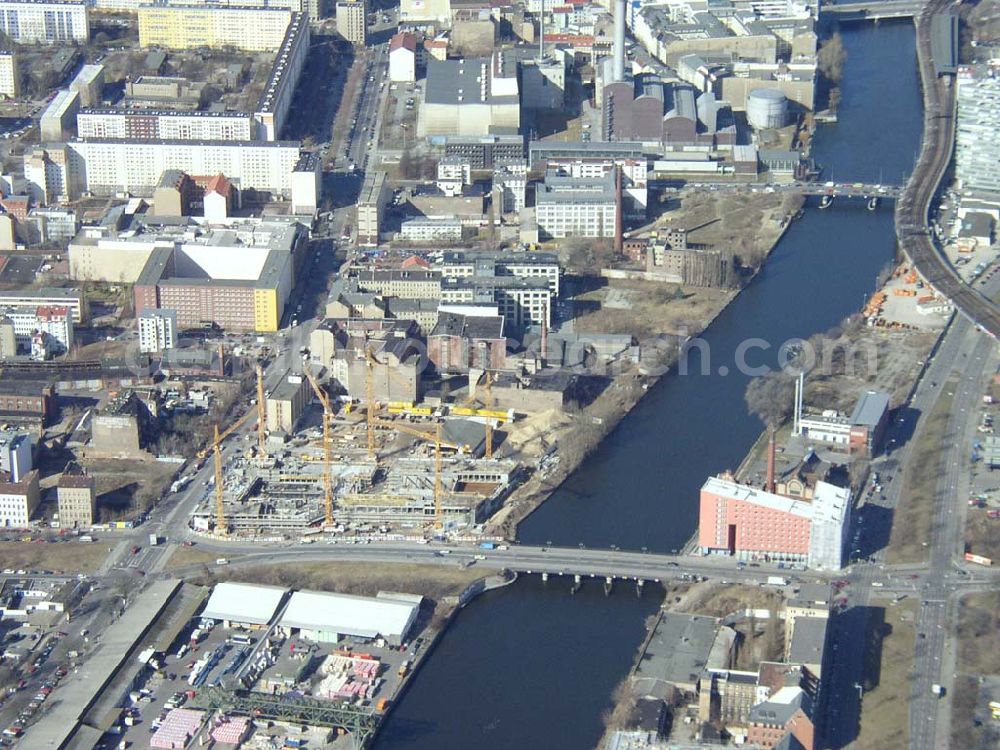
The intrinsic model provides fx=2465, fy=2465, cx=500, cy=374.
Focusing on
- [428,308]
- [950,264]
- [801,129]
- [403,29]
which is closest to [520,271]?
[428,308]

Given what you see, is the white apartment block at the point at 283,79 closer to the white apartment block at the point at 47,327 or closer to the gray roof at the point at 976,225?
the white apartment block at the point at 47,327

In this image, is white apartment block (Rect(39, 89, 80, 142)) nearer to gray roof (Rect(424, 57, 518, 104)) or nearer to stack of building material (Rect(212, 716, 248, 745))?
gray roof (Rect(424, 57, 518, 104))

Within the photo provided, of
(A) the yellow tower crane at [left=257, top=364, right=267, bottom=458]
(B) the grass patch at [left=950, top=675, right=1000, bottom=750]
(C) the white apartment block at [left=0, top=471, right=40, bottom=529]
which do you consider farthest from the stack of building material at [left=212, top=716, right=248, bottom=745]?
(B) the grass patch at [left=950, top=675, right=1000, bottom=750]

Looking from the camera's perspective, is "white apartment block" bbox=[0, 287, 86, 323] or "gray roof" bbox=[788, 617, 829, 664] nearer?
"gray roof" bbox=[788, 617, 829, 664]

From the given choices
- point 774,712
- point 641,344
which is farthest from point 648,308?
point 774,712

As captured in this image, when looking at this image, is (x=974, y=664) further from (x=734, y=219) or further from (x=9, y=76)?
(x=9, y=76)

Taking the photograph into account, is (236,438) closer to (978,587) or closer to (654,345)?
(654,345)

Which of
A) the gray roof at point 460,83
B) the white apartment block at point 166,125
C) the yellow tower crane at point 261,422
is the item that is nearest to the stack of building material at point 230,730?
the yellow tower crane at point 261,422
